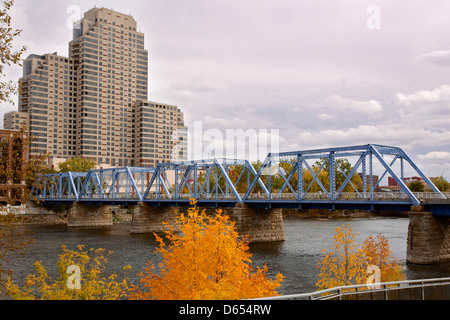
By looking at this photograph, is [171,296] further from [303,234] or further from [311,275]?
[303,234]

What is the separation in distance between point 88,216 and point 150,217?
85.8 feet

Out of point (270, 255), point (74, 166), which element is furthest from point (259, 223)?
point (74, 166)

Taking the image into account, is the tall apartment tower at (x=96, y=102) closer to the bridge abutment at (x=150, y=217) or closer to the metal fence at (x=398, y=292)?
the bridge abutment at (x=150, y=217)

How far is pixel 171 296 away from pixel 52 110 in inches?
6819

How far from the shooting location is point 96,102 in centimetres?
18225

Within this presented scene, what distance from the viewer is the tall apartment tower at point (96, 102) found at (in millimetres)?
176750

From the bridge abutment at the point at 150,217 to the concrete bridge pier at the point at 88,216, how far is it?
23383 mm

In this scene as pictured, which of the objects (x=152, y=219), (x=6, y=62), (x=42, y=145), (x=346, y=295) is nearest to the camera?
(x=346, y=295)

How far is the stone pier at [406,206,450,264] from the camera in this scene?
4403cm

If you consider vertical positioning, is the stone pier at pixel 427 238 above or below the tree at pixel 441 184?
below

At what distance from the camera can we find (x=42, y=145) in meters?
171

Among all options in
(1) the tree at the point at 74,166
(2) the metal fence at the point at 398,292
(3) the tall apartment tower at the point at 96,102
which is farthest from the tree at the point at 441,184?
(2) the metal fence at the point at 398,292

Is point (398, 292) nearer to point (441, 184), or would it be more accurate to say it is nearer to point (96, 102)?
point (441, 184)
